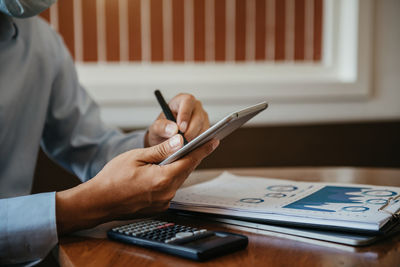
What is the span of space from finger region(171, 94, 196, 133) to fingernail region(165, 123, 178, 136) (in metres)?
0.01

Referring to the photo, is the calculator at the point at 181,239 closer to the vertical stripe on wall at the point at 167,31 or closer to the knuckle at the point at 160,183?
the knuckle at the point at 160,183

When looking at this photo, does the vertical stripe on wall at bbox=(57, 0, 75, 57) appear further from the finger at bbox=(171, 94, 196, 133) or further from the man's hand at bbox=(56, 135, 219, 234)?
the man's hand at bbox=(56, 135, 219, 234)

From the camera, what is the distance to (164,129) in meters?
0.86

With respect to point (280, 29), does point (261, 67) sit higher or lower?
lower

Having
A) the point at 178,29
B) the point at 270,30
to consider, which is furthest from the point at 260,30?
the point at 178,29

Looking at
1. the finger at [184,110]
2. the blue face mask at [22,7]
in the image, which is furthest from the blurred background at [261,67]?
the finger at [184,110]

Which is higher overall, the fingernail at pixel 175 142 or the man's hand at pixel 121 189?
the fingernail at pixel 175 142

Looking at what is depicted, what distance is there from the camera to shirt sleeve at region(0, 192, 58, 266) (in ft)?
1.98

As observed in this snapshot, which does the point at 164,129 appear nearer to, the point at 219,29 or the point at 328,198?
the point at 328,198

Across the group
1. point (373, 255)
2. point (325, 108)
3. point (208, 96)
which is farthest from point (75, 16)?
point (373, 255)

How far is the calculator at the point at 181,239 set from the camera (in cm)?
52

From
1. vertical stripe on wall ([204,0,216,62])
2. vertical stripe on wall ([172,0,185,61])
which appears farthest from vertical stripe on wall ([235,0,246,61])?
vertical stripe on wall ([172,0,185,61])

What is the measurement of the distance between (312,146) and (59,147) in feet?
3.69

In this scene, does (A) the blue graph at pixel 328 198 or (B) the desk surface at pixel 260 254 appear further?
(A) the blue graph at pixel 328 198
